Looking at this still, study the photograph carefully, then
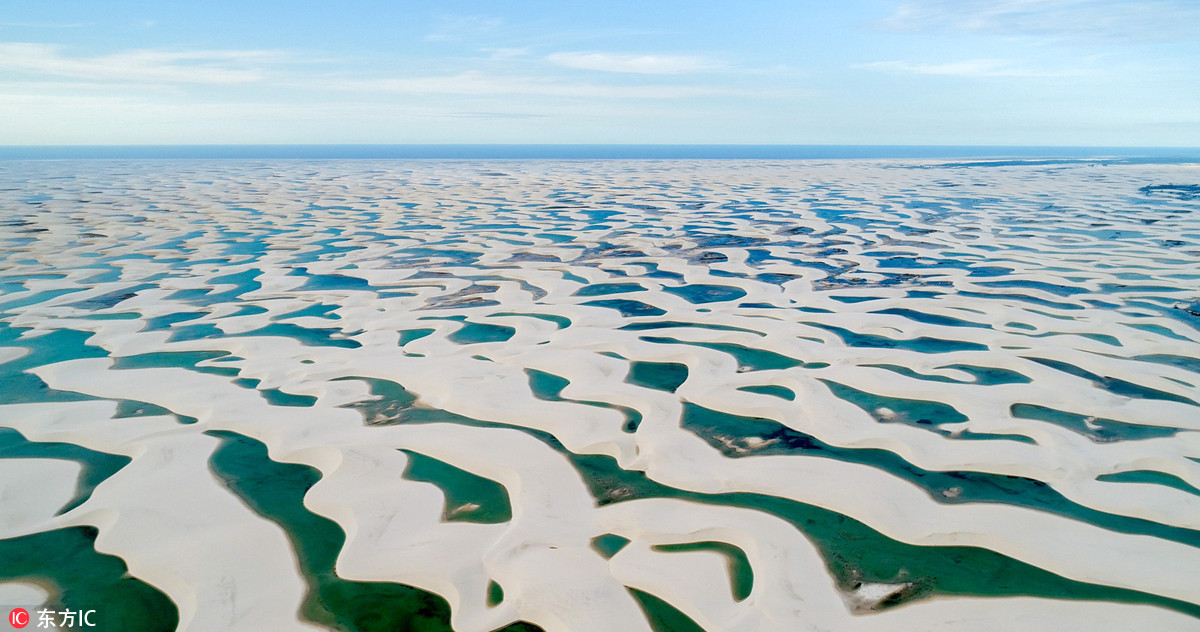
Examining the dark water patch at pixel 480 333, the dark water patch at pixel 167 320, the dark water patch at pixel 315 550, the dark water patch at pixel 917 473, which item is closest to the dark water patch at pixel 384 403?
the dark water patch at pixel 315 550

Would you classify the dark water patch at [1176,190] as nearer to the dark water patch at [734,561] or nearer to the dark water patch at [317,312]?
the dark water patch at [317,312]

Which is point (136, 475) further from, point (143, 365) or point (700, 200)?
point (700, 200)

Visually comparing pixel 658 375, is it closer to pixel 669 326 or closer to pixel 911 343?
pixel 669 326

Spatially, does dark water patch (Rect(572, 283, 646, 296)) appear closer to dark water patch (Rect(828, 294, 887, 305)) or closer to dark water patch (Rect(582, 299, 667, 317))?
dark water patch (Rect(582, 299, 667, 317))

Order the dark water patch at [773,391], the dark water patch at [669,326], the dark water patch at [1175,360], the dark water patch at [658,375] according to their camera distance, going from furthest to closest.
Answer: the dark water patch at [669,326] < the dark water patch at [1175,360] < the dark water patch at [658,375] < the dark water patch at [773,391]

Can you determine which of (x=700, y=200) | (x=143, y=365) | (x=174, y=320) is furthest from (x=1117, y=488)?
(x=700, y=200)
